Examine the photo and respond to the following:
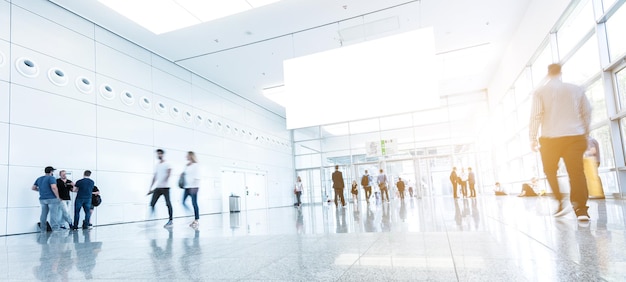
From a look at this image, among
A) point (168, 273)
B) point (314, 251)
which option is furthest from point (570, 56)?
point (168, 273)

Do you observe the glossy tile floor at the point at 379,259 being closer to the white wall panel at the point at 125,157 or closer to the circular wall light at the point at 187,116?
the white wall panel at the point at 125,157

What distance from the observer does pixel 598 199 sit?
7723 mm

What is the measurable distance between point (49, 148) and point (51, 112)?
0.96 meters

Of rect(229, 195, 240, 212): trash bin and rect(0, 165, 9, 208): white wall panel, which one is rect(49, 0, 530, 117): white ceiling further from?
rect(229, 195, 240, 212): trash bin

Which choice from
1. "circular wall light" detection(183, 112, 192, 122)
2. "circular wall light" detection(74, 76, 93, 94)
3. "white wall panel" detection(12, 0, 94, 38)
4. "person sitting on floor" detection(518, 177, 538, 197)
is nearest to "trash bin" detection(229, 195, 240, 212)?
"circular wall light" detection(183, 112, 192, 122)

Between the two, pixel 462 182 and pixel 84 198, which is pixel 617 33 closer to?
pixel 462 182

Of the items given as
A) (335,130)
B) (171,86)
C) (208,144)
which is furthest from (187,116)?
(335,130)

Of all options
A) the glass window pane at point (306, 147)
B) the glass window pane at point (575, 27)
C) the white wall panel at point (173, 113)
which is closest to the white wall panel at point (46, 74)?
the white wall panel at point (173, 113)

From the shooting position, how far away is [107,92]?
11250mm

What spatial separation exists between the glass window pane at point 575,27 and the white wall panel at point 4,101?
44.3 feet

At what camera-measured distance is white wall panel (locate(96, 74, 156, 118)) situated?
1107 cm

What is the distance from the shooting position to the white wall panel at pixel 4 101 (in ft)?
27.3

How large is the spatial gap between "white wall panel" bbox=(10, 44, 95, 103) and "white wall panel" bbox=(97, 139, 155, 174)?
149 centimetres

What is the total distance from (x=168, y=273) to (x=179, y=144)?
494 inches
